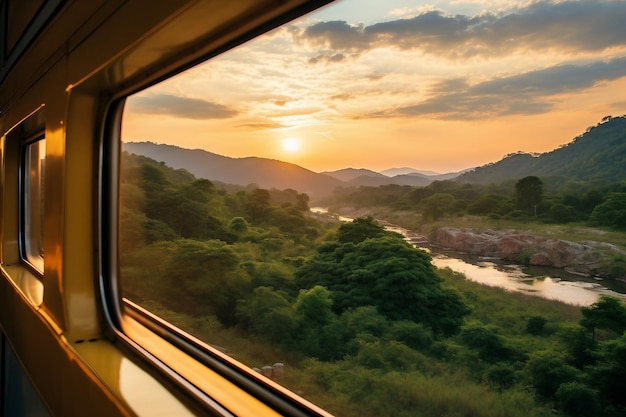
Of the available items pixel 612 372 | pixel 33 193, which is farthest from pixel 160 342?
pixel 33 193

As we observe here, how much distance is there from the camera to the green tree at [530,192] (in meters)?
0.84

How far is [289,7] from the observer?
969mm

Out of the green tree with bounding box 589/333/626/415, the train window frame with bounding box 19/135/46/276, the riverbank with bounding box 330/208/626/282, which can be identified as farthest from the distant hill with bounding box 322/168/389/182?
the train window frame with bounding box 19/135/46/276

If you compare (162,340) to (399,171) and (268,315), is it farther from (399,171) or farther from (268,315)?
(399,171)

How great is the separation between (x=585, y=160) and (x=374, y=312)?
585 mm

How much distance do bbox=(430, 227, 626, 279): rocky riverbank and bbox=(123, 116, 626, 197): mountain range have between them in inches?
4.4

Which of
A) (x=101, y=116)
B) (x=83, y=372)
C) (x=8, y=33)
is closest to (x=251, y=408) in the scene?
(x=83, y=372)

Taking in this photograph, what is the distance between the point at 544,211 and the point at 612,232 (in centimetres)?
12

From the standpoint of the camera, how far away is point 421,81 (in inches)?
40.8

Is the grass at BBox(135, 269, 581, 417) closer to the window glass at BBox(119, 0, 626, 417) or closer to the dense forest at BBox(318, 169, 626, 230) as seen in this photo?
the window glass at BBox(119, 0, 626, 417)

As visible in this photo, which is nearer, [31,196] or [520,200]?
[520,200]

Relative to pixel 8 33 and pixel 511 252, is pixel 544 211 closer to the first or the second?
pixel 511 252

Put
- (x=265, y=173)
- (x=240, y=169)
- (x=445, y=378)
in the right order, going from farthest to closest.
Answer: (x=240, y=169) → (x=265, y=173) → (x=445, y=378)

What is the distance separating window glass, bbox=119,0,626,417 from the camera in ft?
2.61
